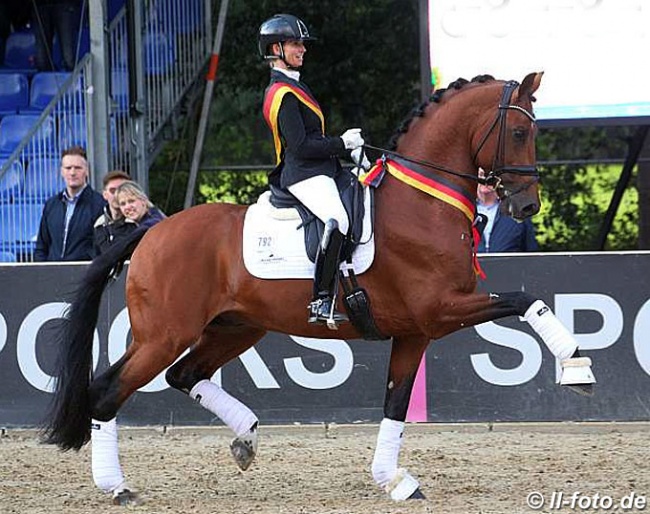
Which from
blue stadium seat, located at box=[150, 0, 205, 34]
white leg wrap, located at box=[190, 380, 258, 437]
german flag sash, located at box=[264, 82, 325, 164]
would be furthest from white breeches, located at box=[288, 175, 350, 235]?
blue stadium seat, located at box=[150, 0, 205, 34]

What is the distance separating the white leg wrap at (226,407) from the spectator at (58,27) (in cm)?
820

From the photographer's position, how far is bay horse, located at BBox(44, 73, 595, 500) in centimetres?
A: 712

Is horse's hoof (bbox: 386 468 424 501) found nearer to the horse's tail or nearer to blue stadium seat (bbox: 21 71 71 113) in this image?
the horse's tail

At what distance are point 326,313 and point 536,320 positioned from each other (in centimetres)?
113

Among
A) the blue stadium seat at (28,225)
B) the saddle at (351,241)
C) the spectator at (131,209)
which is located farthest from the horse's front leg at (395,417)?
the blue stadium seat at (28,225)

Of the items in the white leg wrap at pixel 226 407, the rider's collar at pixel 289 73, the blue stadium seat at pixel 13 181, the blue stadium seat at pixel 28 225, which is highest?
the rider's collar at pixel 289 73

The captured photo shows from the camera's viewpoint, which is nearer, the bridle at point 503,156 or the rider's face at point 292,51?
the bridle at point 503,156

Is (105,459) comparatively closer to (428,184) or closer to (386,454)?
(386,454)

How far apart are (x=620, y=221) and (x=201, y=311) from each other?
38.0 feet

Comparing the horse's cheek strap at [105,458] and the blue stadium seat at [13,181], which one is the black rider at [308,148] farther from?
the blue stadium seat at [13,181]

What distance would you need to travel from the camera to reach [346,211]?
7.29 meters

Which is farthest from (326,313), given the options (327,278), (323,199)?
(323,199)

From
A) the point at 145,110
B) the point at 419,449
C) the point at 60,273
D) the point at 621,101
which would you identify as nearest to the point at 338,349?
the point at 419,449

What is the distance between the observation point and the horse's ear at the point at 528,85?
23.5 feet
